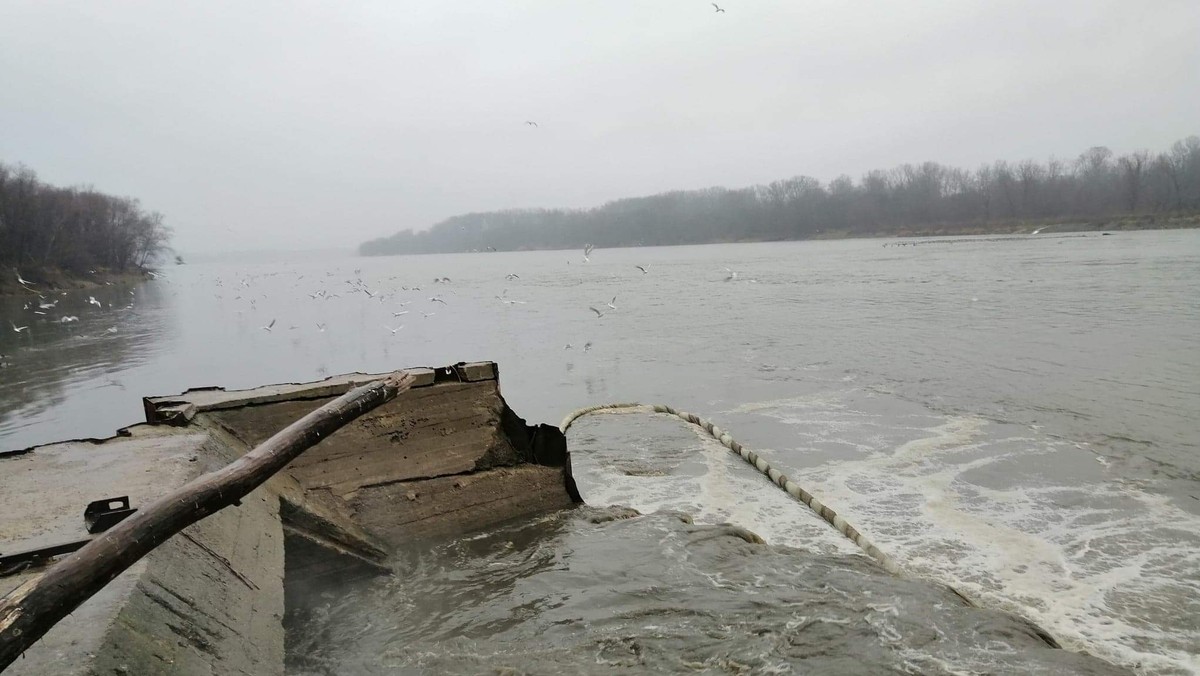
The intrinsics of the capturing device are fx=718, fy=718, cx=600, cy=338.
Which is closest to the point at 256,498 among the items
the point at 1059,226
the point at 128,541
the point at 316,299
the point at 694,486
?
the point at 128,541

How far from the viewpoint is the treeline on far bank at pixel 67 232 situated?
187 feet

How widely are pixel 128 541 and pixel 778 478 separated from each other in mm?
7346

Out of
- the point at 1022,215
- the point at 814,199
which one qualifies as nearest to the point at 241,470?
the point at 1022,215

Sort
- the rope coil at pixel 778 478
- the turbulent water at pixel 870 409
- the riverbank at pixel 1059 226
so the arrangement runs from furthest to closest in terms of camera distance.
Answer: the riverbank at pixel 1059 226, the rope coil at pixel 778 478, the turbulent water at pixel 870 409

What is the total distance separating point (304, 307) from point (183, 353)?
16515mm

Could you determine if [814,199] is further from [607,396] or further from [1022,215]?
[607,396]

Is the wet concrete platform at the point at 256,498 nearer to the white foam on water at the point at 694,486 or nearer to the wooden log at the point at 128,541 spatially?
the wooden log at the point at 128,541

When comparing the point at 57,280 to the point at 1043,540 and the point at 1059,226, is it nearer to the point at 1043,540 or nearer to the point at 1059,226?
the point at 1043,540

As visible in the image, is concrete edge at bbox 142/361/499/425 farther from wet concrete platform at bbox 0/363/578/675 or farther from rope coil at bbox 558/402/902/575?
rope coil at bbox 558/402/902/575

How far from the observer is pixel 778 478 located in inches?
342

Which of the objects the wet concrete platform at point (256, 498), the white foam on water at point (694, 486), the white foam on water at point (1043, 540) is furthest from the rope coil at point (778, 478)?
the wet concrete platform at point (256, 498)

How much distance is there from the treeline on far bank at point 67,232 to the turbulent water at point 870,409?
35862 millimetres

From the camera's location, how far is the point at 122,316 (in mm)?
35312

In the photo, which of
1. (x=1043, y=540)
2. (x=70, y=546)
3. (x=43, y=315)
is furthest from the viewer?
(x=43, y=315)
